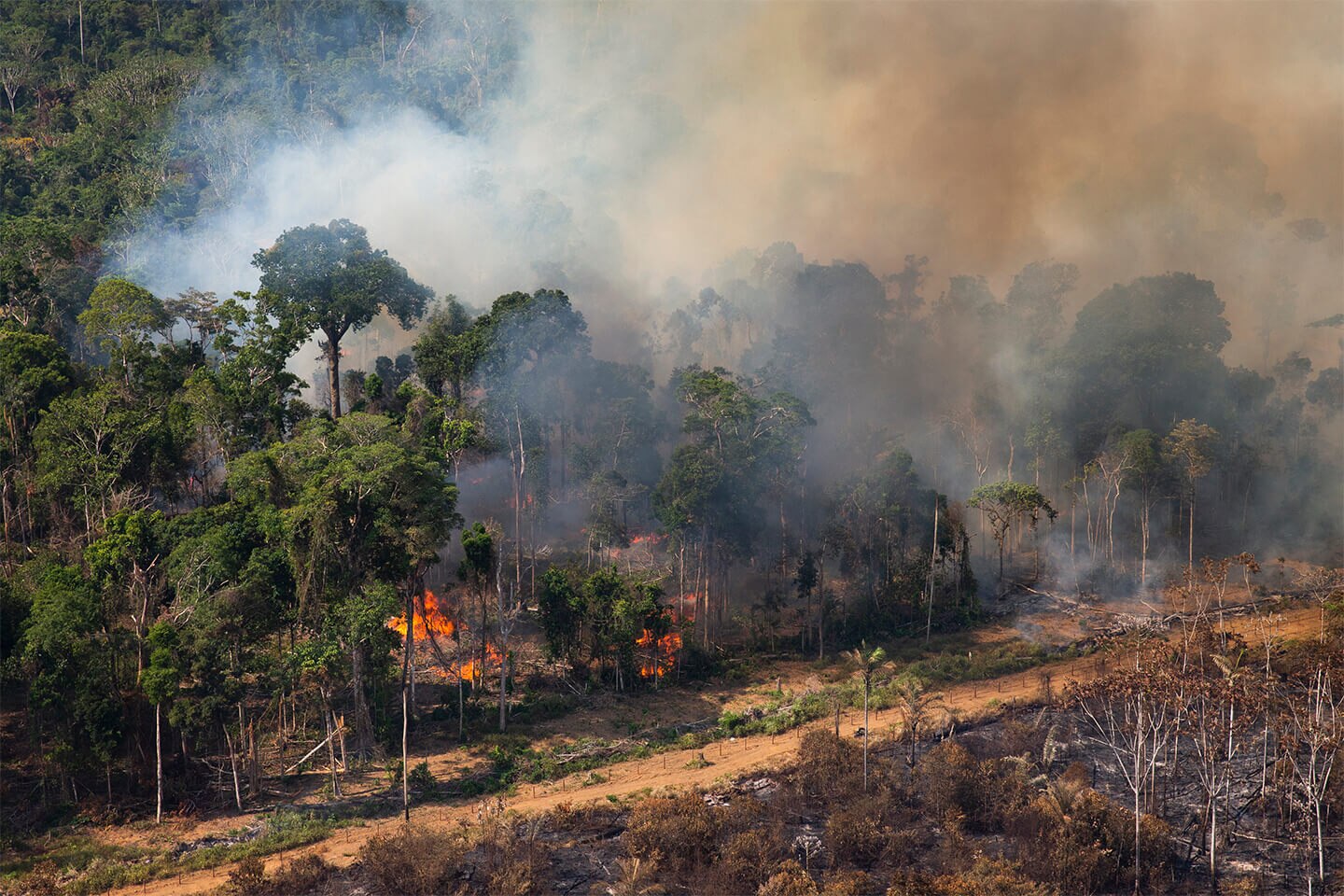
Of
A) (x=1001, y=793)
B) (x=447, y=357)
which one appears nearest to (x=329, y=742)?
(x=1001, y=793)

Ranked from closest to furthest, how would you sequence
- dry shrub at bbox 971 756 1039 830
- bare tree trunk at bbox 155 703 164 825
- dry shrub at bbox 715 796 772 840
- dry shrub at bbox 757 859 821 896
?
1. dry shrub at bbox 757 859 821 896
2. dry shrub at bbox 715 796 772 840
3. dry shrub at bbox 971 756 1039 830
4. bare tree trunk at bbox 155 703 164 825

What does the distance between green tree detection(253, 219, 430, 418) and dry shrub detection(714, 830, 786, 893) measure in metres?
32.9

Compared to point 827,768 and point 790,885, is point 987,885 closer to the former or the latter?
point 790,885

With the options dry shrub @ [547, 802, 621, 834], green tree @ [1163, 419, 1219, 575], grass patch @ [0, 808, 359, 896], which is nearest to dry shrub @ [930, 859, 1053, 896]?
dry shrub @ [547, 802, 621, 834]

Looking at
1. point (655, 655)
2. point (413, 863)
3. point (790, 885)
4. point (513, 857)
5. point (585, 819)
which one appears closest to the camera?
point (790, 885)

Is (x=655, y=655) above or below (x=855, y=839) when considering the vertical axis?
above

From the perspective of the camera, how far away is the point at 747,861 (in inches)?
1346

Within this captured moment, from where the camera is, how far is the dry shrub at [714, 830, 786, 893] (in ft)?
110

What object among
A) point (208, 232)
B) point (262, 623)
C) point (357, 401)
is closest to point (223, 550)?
point (262, 623)

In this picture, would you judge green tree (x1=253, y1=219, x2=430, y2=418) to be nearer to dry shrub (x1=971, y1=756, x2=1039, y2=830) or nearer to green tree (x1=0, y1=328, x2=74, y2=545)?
green tree (x1=0, y1=328, x2=74, y2=545)

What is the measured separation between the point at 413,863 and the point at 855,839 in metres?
12.8

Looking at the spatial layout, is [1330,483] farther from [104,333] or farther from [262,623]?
[104,333]

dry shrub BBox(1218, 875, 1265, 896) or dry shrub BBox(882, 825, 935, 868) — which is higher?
dry shrub BBox(882, 825, 935, 868)

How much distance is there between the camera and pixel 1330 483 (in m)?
71.8
